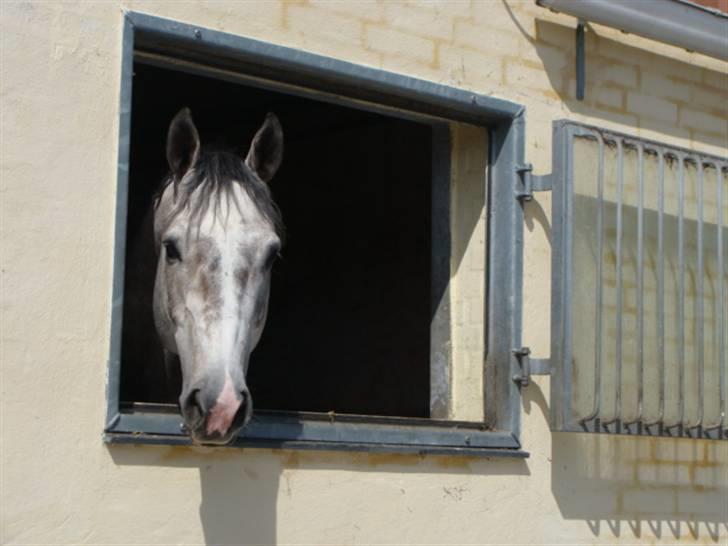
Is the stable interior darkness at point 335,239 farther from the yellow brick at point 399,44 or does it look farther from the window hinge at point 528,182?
the yellow brick at point 399,44

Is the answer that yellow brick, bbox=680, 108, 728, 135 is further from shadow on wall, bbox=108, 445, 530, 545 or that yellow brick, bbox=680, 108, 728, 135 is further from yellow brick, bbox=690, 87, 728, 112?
shadow on wall, bbox=108, 445, 530, 545

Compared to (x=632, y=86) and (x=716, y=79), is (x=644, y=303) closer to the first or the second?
(x=632, y=86)

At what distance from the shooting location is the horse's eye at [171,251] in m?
4.54

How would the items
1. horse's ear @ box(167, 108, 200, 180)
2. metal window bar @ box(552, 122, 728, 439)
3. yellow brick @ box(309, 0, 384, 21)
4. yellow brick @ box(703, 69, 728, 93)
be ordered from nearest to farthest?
horse's ear @ box(167, 108, 200, 180) → yellow brick @ box(309, 0, 384, 21) → metal window bar @ box(552, 122, 728, 439) → yellow brick @ box(703, 69, 728, 93)

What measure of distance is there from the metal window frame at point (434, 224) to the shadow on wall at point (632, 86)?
0.37 m

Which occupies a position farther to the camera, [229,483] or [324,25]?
[324,25]

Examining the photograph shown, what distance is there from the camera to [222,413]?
13.4 ft

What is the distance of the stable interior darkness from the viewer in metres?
7.46

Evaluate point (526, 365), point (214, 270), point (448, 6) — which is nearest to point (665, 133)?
point (448, 6)

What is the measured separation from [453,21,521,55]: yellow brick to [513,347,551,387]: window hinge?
1.17 meters

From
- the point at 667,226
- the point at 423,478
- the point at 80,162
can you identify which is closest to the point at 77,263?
the point at 80,162

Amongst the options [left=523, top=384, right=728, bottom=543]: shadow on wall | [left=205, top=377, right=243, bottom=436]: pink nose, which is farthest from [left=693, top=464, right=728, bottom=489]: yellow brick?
[left=205, top=377, right=243, bottom=436]: pink nose

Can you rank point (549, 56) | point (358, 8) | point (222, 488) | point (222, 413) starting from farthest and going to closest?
1. point (549, 56)
2. point (358, 8)
3. point (222, 488)
4. point (222, 413)

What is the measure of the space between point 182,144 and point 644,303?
2.10 meters
